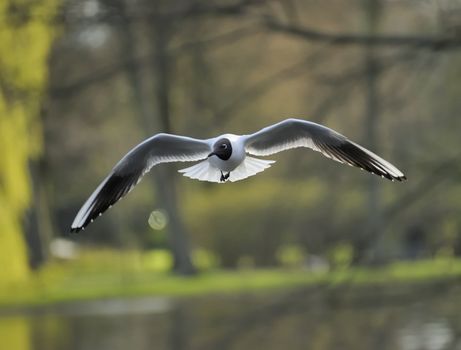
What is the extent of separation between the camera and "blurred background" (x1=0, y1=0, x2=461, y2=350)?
7996mm

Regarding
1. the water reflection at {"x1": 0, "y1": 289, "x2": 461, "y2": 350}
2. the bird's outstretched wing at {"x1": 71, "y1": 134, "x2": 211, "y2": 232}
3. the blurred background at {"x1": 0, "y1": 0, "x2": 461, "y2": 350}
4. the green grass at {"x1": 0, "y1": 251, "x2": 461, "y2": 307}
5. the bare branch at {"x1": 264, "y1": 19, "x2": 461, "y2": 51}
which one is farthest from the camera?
the green grass at {"x1": 0, "y1": 251, "x2": 461, "y2": 307}

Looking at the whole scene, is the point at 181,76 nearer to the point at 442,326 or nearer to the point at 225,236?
the point at 225,236

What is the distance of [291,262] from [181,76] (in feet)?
23.6

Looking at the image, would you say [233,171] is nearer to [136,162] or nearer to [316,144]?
[316,144]

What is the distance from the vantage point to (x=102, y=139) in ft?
112

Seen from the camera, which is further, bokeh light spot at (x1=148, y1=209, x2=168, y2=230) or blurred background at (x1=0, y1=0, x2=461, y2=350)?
bokeh light spot at (x1=148, y1=209, x2=168, y2=230)

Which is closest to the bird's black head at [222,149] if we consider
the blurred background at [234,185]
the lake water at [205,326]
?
the blurred background at [234,185]

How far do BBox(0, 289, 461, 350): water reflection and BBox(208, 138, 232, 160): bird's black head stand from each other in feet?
15.6

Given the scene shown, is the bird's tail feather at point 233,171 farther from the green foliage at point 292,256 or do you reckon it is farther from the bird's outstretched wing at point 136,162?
the green foliage at point 292,256

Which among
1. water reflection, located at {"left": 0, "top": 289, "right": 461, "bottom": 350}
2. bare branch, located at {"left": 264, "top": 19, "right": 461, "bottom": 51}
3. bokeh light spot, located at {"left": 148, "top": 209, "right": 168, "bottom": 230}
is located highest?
bokeh light spot, located at {"left": 148, "top": 209, "right": 168, "bottom": 230}

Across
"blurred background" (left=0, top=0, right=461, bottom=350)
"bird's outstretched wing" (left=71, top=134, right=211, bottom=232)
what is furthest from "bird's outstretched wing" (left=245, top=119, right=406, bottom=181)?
"blurred background" (left=0, top=0, right=461, bottom=350)

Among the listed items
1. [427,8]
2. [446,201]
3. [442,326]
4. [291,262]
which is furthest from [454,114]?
[291,262]

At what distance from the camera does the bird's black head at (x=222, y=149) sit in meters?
4.76

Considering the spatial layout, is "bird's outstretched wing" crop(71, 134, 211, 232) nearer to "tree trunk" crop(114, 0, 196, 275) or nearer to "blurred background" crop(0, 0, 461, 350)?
"blurred background" crop(0, 0, 461, 350)
